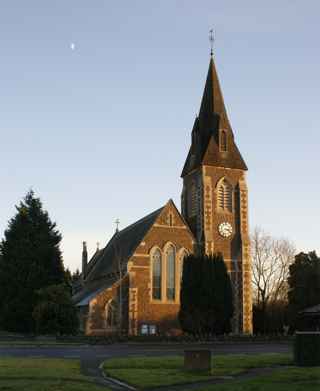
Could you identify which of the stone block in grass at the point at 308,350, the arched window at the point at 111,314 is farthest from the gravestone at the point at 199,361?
the arched window at the point at 111,314

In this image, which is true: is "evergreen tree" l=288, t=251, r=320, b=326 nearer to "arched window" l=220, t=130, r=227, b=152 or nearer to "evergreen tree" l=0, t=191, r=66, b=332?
"arched window" l=220, t=130, r=227, b=152

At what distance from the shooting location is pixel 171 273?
180 ft

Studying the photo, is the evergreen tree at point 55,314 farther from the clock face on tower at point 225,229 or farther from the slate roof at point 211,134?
the slate roof at point 211,134

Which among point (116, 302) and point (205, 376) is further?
point (116, 302)

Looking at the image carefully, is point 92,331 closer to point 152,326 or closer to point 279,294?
point 152,326

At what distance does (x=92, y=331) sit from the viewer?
51.2 m

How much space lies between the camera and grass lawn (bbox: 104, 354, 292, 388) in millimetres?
18956

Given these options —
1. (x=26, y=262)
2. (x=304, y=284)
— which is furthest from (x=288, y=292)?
(x=26, y=262)

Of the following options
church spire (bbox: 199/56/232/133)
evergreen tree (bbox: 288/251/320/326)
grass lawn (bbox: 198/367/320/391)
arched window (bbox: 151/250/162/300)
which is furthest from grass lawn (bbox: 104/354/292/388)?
church spire (bbox: 199/56/232/133)

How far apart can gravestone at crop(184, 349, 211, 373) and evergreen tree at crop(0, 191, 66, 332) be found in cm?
3688

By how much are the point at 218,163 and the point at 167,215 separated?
26.5 ft

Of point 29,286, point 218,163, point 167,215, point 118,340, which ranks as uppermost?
point 218,163

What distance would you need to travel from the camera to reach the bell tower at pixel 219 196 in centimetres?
5675

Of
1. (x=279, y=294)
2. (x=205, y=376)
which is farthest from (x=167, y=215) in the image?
(x=205, y=376)
